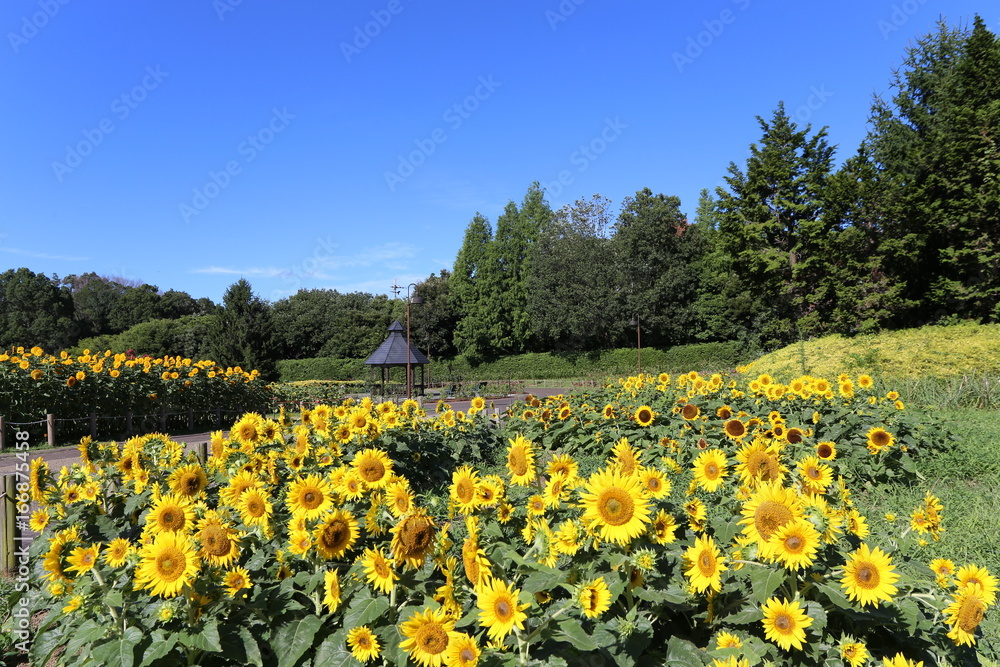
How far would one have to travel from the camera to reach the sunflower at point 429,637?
150cm

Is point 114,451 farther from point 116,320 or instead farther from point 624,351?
point 116,320

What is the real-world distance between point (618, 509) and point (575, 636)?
0.36m

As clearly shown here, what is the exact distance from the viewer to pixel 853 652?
1733 millimetres

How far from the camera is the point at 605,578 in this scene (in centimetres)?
177

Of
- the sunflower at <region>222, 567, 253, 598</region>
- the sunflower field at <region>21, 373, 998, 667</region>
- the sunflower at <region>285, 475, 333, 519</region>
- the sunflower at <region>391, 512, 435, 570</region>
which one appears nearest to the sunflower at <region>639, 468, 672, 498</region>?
the sunflower field at <region>21, 373, 998, 667</region>

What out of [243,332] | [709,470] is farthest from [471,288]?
[709,470]

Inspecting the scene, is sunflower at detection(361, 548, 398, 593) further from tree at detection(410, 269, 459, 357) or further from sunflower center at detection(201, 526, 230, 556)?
tree at detection(410, 269, 459, 357)

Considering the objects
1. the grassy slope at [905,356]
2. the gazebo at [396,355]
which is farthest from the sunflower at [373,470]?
the gazebo at [396,355]

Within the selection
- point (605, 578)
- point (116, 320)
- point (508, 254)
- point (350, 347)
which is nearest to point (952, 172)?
point (605, 578)

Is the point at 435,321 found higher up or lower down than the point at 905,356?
higher up

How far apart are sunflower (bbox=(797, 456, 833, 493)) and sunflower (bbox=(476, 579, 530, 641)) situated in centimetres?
123

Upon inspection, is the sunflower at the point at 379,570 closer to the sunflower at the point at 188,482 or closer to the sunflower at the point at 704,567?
the sunflower at the point at 704,567

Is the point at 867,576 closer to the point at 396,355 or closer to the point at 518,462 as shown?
the point at 518,462

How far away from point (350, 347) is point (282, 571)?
45.1 metres
